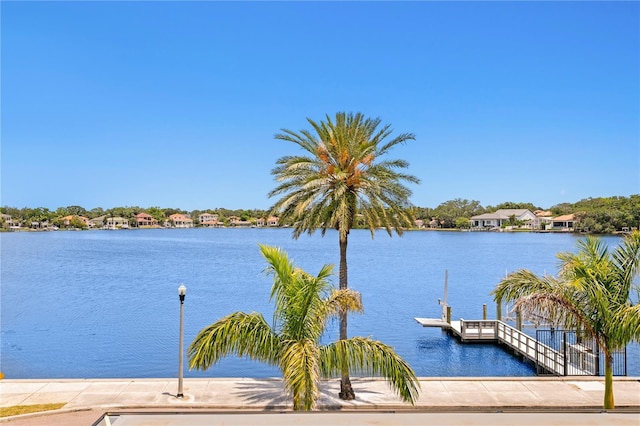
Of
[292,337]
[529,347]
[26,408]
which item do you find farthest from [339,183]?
[529,347]

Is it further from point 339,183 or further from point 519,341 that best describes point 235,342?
point 519,341

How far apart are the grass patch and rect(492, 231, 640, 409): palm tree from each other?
13.1 meters

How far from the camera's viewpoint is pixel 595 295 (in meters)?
13.1

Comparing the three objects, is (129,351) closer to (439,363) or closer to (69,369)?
(69,369)

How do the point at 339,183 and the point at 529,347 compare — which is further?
the point at 529,347

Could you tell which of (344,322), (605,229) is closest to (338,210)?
(344,322)

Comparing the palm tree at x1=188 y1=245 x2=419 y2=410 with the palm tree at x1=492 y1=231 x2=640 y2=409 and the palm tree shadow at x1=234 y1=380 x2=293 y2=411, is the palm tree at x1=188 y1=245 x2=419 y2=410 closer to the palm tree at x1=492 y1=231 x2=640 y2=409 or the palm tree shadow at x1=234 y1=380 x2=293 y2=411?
the palm tree shadow at x1=234 y1=380 x2=293 y2=411

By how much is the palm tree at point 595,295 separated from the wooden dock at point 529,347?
21.9 ft

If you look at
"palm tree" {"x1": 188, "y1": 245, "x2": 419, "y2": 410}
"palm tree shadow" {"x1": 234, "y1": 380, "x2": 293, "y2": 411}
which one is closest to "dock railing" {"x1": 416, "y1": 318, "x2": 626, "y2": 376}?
"palm tree" {"x1": 188, "y1": 245, "x2": 419, "y2": 410}

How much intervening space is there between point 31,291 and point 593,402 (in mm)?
56446

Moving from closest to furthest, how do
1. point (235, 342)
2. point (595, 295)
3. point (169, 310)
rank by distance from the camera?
Answer: point (235, 342) → point (595, 295) → point (169, 310)

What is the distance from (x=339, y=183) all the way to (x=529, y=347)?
50.3ft

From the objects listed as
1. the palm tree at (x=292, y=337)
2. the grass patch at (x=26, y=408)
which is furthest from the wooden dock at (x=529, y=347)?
the grass patch at (x=26, y=408)

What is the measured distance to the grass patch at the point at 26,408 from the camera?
14.7 metres
